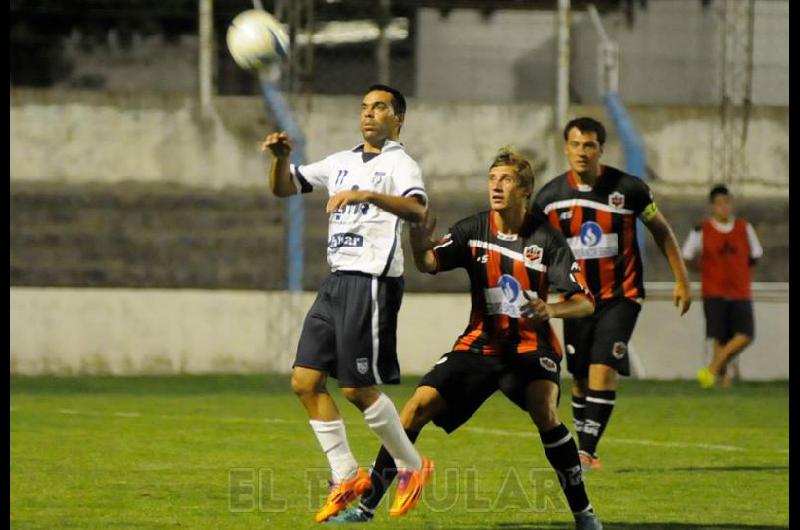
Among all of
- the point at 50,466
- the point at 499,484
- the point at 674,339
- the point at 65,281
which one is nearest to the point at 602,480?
the point at 499,484

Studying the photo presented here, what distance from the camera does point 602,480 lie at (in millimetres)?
9875

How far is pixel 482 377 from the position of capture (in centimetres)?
790

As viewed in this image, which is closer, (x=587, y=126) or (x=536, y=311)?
→ (x=536, y=311)

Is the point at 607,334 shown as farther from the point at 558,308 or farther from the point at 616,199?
the point at 558,308

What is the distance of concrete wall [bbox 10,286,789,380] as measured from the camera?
19359 mm

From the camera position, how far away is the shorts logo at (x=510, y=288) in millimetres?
7977

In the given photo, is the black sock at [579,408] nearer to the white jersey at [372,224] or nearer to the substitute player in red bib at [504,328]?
the substitute player in red bib at [504,328]

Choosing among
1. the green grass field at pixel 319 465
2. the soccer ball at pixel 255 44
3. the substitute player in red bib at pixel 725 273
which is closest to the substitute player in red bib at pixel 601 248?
the green grass field at pixel 319 465

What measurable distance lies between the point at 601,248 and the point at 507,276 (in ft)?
7.85

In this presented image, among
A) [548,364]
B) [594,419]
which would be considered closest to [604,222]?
[594,419]

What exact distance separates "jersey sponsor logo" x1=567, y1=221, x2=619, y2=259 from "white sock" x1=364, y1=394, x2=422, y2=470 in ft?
8.67

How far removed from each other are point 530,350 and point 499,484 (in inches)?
72.3

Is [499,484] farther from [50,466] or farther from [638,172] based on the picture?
[638,172]

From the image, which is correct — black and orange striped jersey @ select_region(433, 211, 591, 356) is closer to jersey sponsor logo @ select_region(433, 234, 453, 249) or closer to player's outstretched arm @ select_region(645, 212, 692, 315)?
jersey sponsor logo @ select_region(433, 234, 453, 249)
